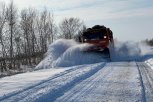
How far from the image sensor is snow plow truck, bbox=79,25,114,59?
93.5 feet

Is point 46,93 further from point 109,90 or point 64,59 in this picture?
point 64,59

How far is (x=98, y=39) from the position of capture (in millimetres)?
29312

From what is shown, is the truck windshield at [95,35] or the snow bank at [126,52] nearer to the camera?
the truck windshield at [95,35]

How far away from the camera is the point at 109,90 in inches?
470

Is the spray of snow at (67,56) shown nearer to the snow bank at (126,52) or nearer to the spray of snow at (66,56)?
the spray of snow at (66,56)

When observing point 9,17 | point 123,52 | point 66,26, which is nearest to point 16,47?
point 9,17

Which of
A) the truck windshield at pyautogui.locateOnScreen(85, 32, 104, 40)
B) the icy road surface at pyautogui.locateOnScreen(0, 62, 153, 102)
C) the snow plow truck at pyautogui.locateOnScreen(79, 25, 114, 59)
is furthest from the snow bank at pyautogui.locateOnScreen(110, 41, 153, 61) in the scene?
the icy road surface at pyautogui.locateOnScreen(0, 62, 153, 102)

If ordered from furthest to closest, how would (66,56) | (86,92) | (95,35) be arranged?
1. (95,35)
2. (66,56)
3. (86,92)

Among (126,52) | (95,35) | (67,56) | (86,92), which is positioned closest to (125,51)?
(126,52)

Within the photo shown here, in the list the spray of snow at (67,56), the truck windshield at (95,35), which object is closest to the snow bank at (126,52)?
the spray of snow at (67,56)

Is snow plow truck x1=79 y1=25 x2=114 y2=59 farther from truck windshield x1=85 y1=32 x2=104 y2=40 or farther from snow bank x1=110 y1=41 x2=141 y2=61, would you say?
snow bank x1=110 y1=41 x2=141 y2=61

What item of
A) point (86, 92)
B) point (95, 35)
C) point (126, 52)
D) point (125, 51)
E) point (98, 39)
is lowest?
point (86, 92)

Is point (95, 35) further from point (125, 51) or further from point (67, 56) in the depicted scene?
point (125, 51)

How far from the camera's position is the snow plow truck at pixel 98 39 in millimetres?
28505
